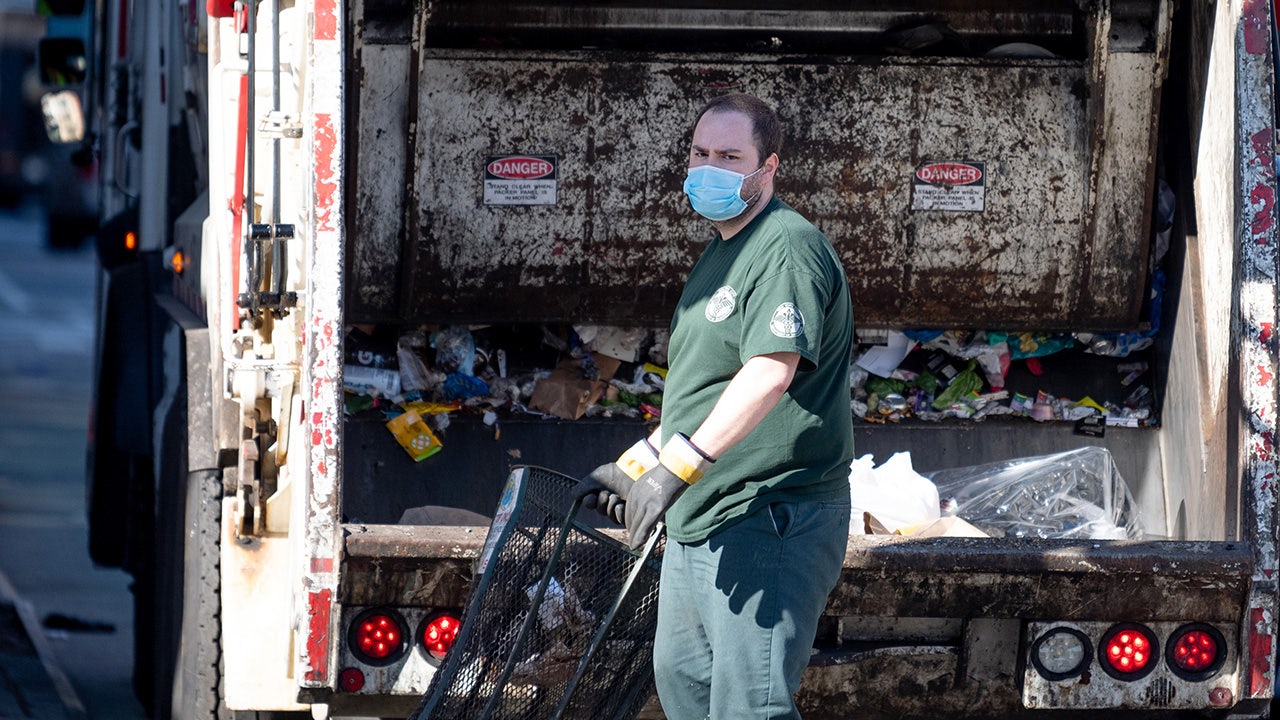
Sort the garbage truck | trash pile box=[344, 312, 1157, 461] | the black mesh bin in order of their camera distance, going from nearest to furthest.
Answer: the black mesh bin → the garbage truck → trash pile box=[344, 312, 1157, 461]

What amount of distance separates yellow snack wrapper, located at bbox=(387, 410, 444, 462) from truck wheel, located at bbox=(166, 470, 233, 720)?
479mm

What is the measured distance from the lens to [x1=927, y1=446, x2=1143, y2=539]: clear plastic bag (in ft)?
13.6

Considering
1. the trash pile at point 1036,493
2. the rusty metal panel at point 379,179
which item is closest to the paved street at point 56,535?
the rusty metal panel at point 379,179

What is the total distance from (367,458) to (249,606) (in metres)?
0.64

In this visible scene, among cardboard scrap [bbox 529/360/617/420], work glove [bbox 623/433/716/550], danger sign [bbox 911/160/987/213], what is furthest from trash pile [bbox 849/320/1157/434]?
work glove [bbox 623/433/716/550]

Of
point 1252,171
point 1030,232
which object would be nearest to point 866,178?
point 1030,232

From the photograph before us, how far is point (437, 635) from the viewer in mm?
3248

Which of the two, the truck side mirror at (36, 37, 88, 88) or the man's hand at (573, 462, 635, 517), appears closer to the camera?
the man's hand at (573, 462, 635, 517)

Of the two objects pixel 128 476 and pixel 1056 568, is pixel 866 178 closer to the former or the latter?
pixel 1056 568

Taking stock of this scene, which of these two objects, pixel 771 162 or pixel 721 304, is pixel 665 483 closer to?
pixel 721 304

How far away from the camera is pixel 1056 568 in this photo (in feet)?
10.6

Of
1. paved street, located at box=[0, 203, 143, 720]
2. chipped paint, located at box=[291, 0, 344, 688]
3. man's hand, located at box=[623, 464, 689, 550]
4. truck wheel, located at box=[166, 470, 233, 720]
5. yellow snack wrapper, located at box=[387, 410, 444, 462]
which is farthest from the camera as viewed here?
paved street, located at box=[0, 203, 143, 720]

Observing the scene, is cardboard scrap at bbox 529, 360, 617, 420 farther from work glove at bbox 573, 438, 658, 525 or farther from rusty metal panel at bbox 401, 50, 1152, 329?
work glove at bbox 573, 438, 658, 525

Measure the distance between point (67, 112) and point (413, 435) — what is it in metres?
2.85
